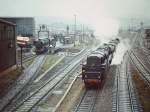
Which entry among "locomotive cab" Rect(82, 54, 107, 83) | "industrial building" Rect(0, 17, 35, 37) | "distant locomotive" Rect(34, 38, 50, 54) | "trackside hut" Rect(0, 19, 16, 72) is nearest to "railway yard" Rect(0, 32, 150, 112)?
"locomotive cab" Rect(82, 54, 107, 83)

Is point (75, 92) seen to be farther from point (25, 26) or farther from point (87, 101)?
point (25, 26)

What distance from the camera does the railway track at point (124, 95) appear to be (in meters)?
24.5

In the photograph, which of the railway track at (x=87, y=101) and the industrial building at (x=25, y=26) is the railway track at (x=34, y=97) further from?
the industrial building at (x=25, y=26)

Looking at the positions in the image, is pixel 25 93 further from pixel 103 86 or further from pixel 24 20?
pixel 24 20

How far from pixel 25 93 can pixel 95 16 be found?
7478cm

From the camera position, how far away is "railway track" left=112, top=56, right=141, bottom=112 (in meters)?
24.5

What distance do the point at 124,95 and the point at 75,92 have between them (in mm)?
4762

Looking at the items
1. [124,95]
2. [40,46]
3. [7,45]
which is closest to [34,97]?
[124,95]

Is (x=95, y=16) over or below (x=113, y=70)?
over

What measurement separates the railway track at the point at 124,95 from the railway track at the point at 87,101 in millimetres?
1747

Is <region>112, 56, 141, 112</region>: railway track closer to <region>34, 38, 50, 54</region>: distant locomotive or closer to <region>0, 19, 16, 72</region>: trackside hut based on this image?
<region>0, 19, 16, 72</region>: trackside hut

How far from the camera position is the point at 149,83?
33.8m

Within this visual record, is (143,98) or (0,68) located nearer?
(143,98)

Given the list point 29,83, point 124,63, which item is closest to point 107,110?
point 29,83
